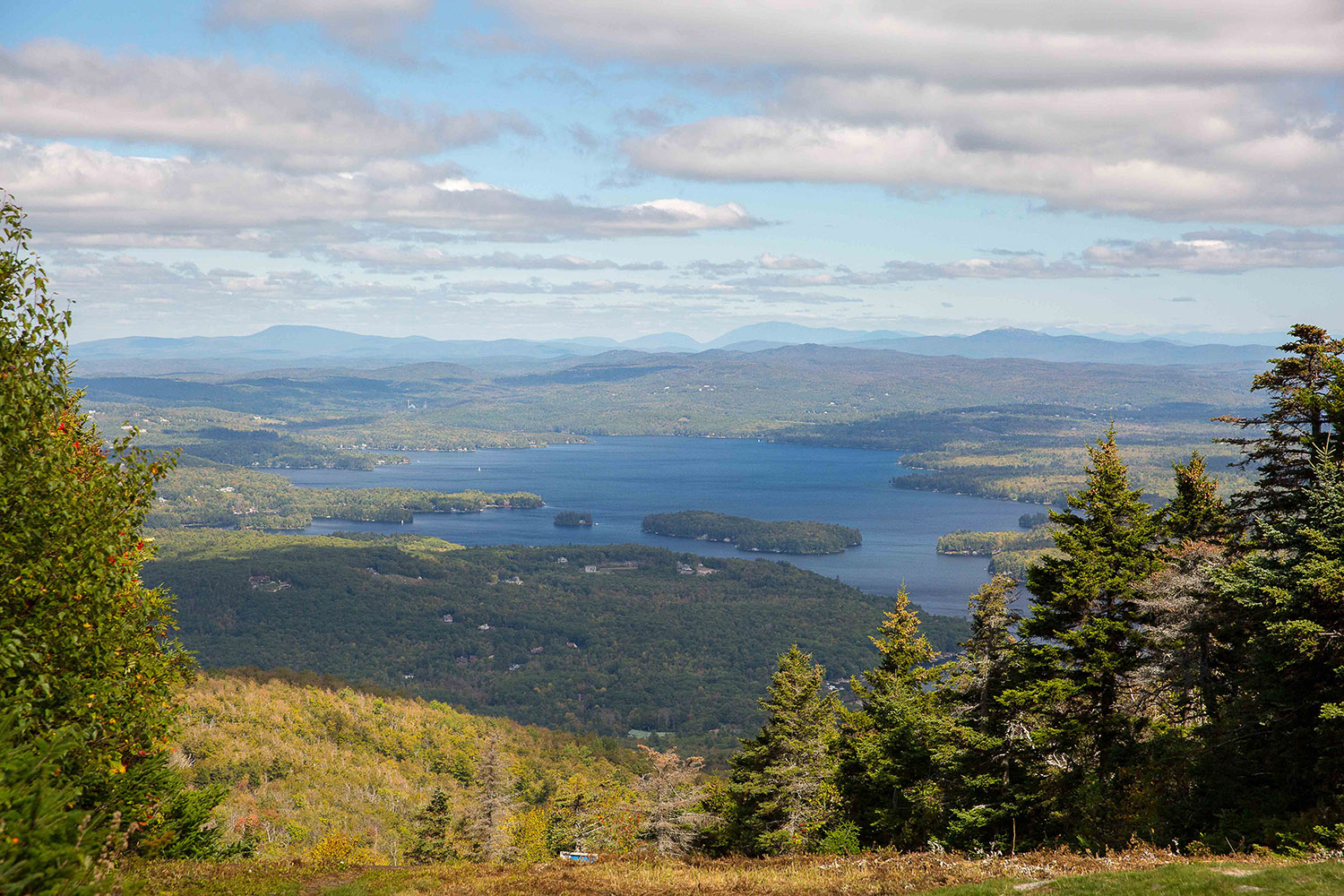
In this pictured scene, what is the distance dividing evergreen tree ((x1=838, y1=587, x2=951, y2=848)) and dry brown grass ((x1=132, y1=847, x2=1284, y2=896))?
923cm

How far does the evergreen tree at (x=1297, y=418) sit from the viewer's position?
89.2ft

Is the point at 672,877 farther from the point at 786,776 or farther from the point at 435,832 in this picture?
the point at 435,832

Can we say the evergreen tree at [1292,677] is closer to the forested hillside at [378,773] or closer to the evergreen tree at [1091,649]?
the evergreen tree at [1091,649]

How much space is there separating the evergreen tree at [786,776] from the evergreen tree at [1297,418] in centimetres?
1858

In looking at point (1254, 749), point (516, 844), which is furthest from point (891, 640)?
point (516, 844)

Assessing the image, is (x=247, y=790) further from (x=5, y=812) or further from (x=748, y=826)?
(x=5, y=812)

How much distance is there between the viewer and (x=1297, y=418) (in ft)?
94.0

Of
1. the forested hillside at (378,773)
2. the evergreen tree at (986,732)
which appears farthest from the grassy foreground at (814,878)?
the forested hillside at (378,773)

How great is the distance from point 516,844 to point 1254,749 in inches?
1490

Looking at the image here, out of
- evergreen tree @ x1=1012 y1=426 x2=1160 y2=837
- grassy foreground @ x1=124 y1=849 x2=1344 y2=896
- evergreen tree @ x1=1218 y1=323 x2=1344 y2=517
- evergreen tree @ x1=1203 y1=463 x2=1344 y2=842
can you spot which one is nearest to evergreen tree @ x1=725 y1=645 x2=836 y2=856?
evergreen tree @ x1=1012 y1=426 x2=1160 y2=837

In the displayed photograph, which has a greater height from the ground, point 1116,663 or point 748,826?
point 1116,663

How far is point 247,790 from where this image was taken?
73.4m

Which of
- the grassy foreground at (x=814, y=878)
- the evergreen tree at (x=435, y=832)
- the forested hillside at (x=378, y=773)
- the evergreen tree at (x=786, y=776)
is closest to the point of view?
the grassy foreground at (x=814, y=878)

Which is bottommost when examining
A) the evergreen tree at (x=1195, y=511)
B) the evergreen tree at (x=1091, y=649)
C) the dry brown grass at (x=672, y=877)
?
the dry brown grass at (x=672, y=877)
